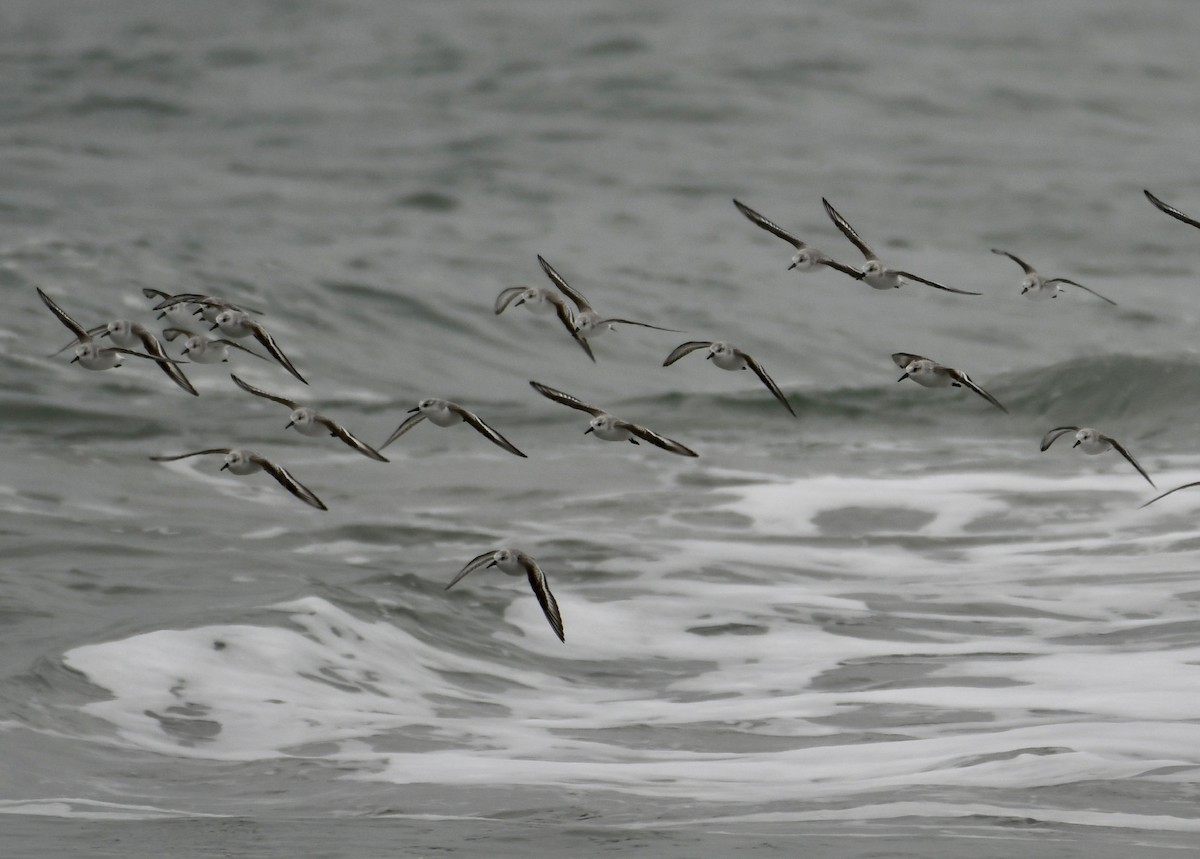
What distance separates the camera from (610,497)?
18.4 metres

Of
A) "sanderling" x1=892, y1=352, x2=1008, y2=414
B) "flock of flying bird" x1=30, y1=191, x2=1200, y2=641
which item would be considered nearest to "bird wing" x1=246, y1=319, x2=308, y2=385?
"flock of flying bird" x1=30, y1=191, x2=1200, y2=641

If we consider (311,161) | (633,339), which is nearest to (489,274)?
(633,339)

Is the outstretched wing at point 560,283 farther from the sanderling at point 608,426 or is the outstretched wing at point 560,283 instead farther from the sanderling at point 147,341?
the sanderling at point 147,341

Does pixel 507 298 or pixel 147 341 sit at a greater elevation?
pixel 507 298

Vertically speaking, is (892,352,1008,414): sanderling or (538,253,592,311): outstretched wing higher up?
(538,253,592,311): outstretched wing

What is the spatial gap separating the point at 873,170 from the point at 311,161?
12.4 m

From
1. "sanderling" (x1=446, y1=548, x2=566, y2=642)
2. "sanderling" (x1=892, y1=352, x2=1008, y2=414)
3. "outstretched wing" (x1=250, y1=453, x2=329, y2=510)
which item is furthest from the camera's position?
"sanderling" (x1=892, y1=352, x2=1008, y2=414)

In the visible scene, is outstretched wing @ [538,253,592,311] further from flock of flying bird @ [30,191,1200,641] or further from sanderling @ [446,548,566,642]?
sanderling @ [446,548,566,642]

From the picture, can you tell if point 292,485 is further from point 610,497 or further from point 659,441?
point 610,497

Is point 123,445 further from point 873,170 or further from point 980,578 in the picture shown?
point 873,170

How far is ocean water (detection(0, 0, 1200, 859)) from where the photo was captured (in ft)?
30.9

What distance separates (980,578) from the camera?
15.6 meters

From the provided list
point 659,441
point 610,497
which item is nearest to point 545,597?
point 659,441

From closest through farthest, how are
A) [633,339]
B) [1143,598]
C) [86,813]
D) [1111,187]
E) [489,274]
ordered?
[86,813] < [1143,598] < [633,339] < [489,274] < [1111,187]
